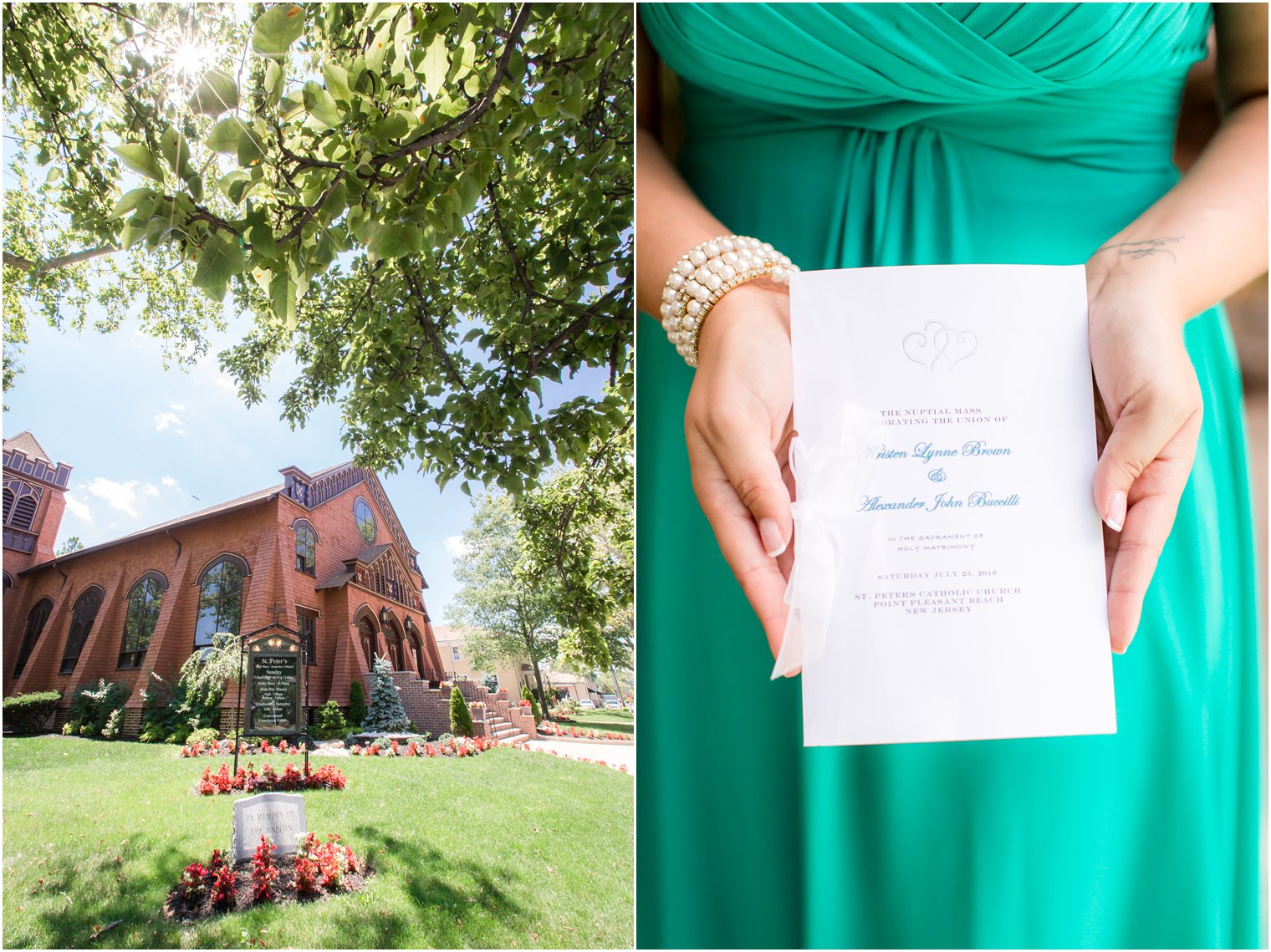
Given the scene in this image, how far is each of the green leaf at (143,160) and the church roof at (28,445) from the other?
97 centimetres

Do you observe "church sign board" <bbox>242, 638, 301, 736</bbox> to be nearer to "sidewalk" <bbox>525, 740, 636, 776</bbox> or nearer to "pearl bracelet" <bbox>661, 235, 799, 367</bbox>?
"sidewalk" <bbox>525, 740, 636, 776</bbox>

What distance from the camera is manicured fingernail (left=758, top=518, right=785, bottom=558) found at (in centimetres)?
58

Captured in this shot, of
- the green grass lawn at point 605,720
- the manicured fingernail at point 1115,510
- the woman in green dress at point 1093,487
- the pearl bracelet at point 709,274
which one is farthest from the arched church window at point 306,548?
the manicured fingernail at point 1115,510

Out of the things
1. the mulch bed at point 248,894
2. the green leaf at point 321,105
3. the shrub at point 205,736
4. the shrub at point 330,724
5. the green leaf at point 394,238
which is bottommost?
the mulch bed at point 248,894

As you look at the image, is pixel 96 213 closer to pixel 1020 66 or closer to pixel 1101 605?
pixel 1020 66

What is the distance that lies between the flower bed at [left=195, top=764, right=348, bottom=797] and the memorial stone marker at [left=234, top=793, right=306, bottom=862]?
0.08 ft

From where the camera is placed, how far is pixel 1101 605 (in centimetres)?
59

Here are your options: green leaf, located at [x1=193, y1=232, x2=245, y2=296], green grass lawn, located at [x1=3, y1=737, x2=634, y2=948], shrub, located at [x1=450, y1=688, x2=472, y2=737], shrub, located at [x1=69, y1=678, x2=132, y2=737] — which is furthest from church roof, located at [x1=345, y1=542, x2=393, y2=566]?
green leaf, located at [x1=193, y1=232, x2=245, y2=296]

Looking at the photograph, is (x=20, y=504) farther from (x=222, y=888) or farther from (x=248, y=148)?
(x=248, y=148)

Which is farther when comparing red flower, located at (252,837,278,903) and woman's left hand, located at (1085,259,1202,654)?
red flower, located at (252,837,278,903)

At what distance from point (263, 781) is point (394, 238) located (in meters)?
1.36

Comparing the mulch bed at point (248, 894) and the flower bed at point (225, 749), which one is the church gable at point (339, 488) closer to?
the flower bed at point (225, 749)

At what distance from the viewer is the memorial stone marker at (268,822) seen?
64.5 inches

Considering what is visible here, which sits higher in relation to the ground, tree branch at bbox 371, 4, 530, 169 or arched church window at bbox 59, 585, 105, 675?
tree branch at bbox 371, 4, 530, 169
